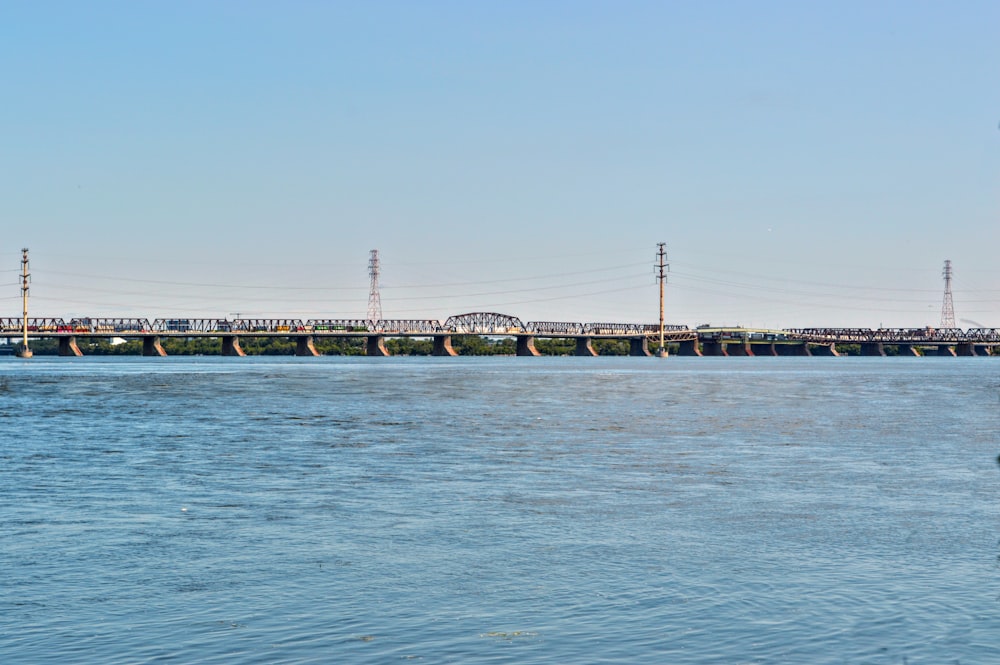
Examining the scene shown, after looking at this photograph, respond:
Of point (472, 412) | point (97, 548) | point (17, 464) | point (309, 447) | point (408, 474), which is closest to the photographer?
point (97, 548)

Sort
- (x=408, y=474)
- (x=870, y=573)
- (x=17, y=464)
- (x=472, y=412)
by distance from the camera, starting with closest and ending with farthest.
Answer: (x=870, y=573) < (x=408, y=474) < (x=17, y=464) < (x=472, y=412)

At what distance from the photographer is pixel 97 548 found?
68.2 feet

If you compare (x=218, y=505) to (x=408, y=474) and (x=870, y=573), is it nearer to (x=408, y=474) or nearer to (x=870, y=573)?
(x=408, y=474)

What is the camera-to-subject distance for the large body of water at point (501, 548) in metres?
15.1

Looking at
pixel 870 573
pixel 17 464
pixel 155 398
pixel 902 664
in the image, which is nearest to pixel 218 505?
pixel 17 464

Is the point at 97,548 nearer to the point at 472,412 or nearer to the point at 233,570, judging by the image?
the point at 233,570

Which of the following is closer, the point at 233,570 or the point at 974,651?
the point at 974,651

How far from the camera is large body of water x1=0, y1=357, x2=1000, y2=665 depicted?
15125 millimetres

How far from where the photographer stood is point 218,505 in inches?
1024

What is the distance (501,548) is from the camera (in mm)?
20906

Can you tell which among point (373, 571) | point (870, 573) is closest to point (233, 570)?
point (373, 571)

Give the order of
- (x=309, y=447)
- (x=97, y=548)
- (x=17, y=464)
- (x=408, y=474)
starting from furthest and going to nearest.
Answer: (x=309, y=447) → (x=17, y=464) → (x=408, y=474) → (x=97, y=548)

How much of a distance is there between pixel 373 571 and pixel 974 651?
8.58m

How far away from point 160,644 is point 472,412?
46.7 meters
